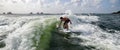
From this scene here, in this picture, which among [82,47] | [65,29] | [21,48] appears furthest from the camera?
[65,29]

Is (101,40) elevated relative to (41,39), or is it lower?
lower

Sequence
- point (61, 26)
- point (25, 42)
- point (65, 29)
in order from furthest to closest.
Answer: point (61, 26), point (65, 29), point (25, 42)

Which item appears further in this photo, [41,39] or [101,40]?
[101,40]

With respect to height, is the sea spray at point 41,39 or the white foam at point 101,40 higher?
the sea spray at point 41,39

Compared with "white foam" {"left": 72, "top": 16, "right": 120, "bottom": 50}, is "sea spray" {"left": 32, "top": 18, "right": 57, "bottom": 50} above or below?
above

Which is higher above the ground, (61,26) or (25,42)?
(25,42)

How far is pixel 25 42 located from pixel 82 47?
2954 mm

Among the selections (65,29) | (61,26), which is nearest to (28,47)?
(65,29)

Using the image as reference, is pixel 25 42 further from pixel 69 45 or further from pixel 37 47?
pixel 69 45

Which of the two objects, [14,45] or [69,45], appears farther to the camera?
[69,45]

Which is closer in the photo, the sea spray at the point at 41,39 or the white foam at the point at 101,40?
the sea spray at the point at 41,39

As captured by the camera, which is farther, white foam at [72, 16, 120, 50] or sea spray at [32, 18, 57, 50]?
white foam at [72, 16, 120, 50]

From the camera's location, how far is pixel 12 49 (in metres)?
7.29

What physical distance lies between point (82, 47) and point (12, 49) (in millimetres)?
3546
